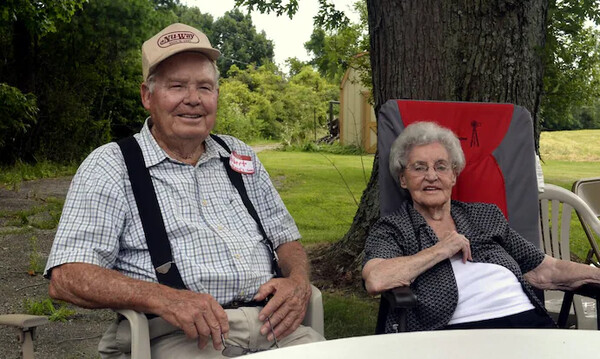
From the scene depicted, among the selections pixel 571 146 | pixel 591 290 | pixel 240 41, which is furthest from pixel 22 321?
pixel 240 41

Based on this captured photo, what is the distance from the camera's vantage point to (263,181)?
2.57 meters

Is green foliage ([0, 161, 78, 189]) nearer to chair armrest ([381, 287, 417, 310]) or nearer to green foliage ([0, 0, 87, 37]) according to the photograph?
green foliage ([0, 0, 87, 37])

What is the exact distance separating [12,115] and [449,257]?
964 cm

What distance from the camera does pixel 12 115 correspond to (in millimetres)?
10547

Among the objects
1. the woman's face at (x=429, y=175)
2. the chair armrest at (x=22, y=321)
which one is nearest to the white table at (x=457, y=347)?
the chair armrest at (x=22, y=321)

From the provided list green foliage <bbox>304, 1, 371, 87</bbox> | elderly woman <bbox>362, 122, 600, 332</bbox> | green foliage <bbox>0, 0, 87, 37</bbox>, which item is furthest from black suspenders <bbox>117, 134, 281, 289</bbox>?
green foliage <bbox>0, 0, 87, 37</bbox>

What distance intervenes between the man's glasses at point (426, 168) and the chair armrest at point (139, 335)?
1215 mm

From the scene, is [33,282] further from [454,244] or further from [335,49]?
[335,49]

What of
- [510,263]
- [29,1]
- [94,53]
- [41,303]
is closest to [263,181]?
[510,263]

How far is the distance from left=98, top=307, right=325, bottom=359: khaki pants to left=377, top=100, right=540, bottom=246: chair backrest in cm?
104

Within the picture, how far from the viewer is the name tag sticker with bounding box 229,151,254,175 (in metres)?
2.51

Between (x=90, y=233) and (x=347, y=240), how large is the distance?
3.05 metres

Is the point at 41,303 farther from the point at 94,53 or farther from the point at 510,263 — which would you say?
the point at 94,53

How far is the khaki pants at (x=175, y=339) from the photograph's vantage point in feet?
6.86
